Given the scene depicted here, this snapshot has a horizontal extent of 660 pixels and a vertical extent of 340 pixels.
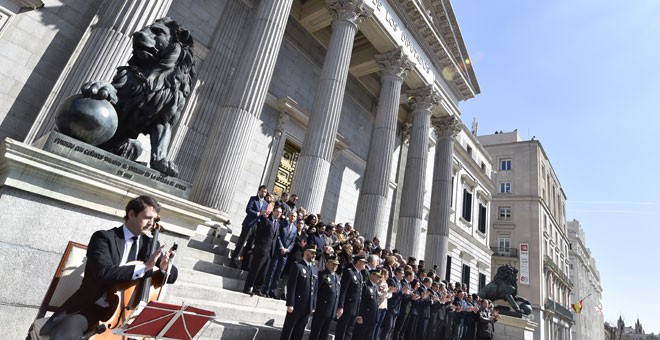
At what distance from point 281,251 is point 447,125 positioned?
15.9 metres

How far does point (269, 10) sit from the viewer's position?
33.8 feet

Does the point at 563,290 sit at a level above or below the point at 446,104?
below

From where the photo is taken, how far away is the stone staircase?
4.59 m

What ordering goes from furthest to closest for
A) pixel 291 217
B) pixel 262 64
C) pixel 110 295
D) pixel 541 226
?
pixel 541 226, pixel 262 64, pixel 291 217, pixel 110 295

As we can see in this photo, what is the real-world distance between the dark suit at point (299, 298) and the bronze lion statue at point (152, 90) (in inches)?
92.5

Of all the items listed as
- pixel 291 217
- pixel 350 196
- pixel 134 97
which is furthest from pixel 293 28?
pixel 134 97

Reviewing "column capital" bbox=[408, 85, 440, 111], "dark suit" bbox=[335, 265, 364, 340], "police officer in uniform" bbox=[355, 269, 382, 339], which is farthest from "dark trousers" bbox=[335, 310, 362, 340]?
"column capital" bbox=[408, 85, 440, 111]

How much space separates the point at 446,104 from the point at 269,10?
12498 mm

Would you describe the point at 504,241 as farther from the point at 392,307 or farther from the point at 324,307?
the point at 324,307

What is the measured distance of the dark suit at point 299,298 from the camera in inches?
188

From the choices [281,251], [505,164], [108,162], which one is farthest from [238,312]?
[505,164]

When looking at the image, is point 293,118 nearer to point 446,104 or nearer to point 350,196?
point 350,196

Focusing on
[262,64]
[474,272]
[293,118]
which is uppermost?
[293,118]

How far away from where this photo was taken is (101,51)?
721cm
